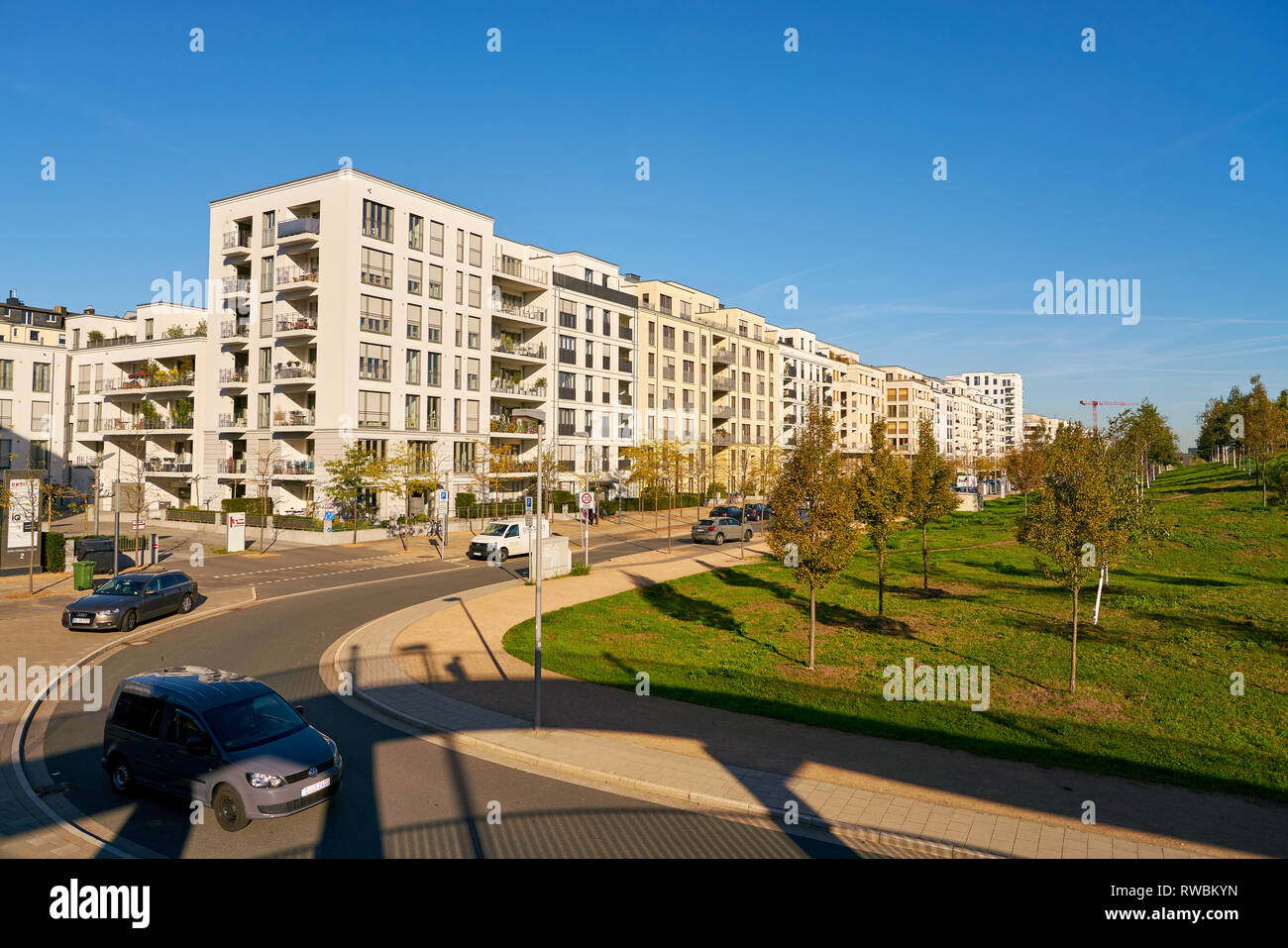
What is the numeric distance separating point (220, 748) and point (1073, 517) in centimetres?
1613

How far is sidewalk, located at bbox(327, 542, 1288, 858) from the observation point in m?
9.01

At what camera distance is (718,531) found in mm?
43344

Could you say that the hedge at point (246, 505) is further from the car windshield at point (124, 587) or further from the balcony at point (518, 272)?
the car windshield at point (124, 587)

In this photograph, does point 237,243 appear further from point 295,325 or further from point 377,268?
point 377,268

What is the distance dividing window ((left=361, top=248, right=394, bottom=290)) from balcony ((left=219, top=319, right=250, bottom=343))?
9.92 metres

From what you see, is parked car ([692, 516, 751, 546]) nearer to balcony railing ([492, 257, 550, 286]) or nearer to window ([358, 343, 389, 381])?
window ([358, 343, 389, 381])

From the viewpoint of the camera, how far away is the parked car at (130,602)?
20.1 m

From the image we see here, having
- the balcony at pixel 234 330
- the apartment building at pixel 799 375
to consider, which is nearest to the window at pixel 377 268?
the balcony at pixel 234 330

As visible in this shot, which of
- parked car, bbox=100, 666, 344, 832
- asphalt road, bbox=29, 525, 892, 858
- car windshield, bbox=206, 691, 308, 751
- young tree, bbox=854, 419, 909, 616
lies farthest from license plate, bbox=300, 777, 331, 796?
young tree, bbox=854, 419, 909, 616

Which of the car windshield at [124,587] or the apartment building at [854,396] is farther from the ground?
the apartment building at [854,396]

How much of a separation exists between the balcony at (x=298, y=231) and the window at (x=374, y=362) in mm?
7121

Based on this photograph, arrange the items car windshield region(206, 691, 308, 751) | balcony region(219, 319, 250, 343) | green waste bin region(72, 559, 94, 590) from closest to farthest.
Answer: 1. car windshield region(206, 691, 308, 751)
2. green waste bin region(72, 559, 94, 590)
3. balcony region(219, 319, 250, 343)

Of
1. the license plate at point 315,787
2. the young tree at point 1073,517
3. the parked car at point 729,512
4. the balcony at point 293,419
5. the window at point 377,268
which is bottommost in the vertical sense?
the license plate at point 315,787

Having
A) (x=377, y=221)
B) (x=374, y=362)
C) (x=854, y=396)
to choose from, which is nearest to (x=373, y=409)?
(x=374, y=362)
